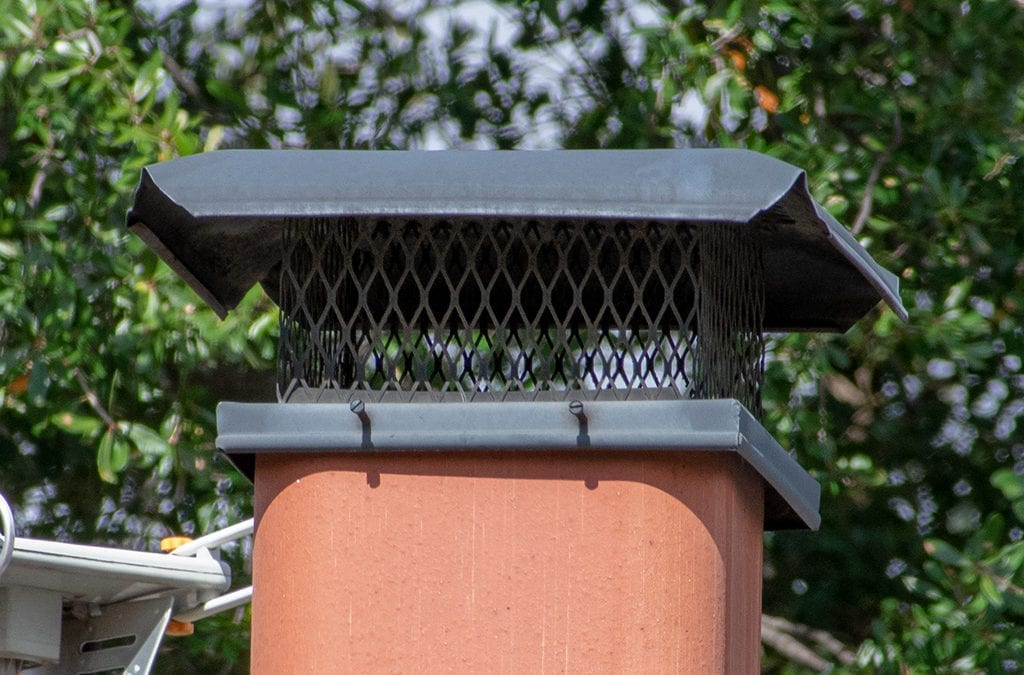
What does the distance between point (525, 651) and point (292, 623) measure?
1.42 ft

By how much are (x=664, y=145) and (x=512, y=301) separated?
12.9 feet

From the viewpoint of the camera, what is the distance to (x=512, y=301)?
3.33 m

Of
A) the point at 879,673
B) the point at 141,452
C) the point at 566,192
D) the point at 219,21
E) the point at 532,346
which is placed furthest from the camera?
the point at 219,21

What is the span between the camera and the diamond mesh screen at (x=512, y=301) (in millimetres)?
3229

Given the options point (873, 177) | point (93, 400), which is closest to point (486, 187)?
point (873, 177)

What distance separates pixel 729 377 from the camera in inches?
133

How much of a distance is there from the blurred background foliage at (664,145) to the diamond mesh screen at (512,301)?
2975 mm

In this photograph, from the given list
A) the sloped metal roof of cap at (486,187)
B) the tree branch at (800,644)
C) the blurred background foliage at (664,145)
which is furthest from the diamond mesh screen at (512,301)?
the tree branch at (800,644)

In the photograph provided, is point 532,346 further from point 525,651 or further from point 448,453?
point 525,651

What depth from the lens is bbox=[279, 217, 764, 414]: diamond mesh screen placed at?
3229 mm

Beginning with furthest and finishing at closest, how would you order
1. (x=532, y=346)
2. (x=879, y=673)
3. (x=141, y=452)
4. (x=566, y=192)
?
(x=141, y=452), (x=879, y=673), (x=532, y=346), (x=566, y=192)

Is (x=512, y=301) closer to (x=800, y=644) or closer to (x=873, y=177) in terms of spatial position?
(x=873, y=177)

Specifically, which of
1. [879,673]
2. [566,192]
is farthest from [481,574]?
[879,673]

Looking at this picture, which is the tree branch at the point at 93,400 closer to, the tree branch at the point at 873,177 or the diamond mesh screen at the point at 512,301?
the tree branch at the point at 873,177
